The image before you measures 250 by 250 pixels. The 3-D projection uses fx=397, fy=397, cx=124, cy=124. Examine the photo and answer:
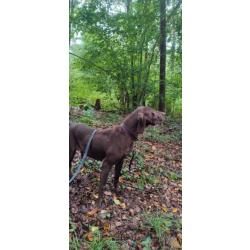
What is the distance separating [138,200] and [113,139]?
475 millimetres

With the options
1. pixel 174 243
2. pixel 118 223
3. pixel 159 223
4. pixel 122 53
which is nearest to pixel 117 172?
pixel 118 223

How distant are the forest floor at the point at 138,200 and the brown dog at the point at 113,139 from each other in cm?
5

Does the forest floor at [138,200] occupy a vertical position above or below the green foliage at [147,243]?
above

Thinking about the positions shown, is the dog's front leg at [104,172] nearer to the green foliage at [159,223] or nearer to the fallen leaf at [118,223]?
the fallen leaf at [118,223]

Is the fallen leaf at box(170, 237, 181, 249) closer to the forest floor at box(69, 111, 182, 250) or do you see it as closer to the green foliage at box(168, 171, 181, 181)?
the forest floor at box(69, 111, 182, 250)

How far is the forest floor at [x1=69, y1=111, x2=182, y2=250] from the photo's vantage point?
268 centimetres

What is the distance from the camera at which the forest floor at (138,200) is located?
268cm

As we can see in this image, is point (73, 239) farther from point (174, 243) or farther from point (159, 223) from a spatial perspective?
point (174, 243)

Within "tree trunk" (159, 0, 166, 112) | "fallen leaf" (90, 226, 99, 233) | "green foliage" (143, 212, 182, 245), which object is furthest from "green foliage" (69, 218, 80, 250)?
"tree trunk" (159, 0, 166, 112)

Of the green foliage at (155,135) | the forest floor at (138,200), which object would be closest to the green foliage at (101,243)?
the forest floor at (138,200)

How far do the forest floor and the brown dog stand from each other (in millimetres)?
52

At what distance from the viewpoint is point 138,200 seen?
9.23 ft
